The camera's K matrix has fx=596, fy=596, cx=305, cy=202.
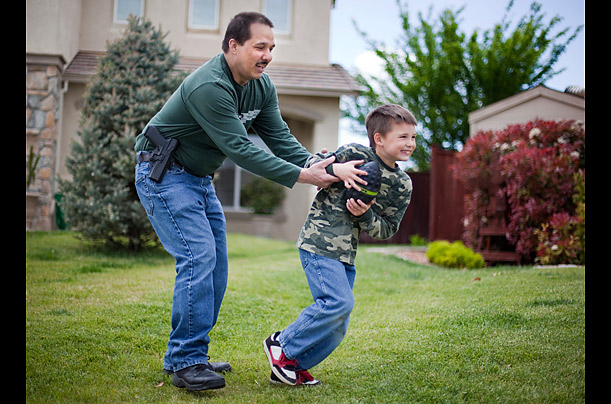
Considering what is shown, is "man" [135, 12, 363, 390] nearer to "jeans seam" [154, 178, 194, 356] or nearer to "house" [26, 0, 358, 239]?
"jeans seam" [154, 178, 194, 356]

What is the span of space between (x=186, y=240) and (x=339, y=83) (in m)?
9.51

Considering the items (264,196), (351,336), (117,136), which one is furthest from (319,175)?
(264,196)

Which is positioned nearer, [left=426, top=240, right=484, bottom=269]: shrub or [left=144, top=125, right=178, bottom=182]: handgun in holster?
[left=144, top=125, right=178, bottom=182]: handgun in holster

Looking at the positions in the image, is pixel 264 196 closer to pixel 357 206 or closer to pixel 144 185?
pixel 144 185

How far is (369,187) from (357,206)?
0.11 metres

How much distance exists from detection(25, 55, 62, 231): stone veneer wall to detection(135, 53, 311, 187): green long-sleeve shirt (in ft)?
26.5

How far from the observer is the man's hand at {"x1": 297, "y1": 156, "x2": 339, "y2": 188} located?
3041 millimetres

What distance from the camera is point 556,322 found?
4418 millimetres

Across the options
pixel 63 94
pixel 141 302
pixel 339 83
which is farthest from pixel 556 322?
pixel 63 94

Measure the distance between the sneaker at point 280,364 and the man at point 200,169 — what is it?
29cm

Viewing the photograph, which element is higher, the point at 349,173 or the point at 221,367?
the point at 349,173

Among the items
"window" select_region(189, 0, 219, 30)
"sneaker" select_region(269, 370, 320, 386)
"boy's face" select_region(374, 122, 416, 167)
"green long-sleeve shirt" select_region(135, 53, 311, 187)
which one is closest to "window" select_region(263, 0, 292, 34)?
"window" select_region(189, 0, 219, 30)

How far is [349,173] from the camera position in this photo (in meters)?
2.99
